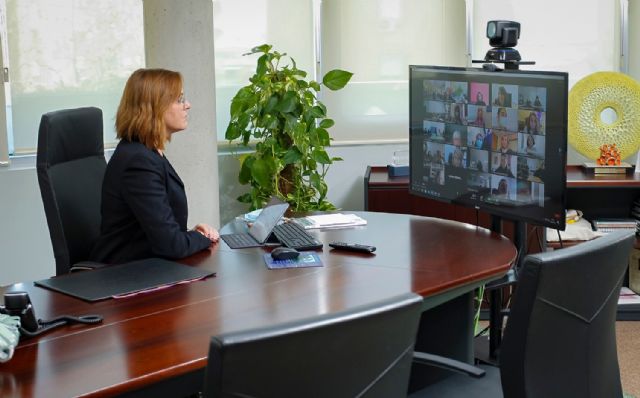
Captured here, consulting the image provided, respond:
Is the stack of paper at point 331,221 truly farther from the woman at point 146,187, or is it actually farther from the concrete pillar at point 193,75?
the concrete pillar at point 193,75

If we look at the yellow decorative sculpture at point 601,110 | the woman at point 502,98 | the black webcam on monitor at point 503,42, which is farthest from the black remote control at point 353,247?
the yellow decorative sculpture at point 601,110

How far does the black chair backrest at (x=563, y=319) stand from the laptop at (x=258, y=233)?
131 cm

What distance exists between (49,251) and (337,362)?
3752 mm

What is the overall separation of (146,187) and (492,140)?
1.29m

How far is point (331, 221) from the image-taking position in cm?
395

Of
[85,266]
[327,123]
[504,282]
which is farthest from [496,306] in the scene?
[327,123]

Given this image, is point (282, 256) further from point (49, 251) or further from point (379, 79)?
point (379, 79)

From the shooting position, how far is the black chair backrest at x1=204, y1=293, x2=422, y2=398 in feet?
5.67

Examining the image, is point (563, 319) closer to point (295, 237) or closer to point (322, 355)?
point (322, 355)

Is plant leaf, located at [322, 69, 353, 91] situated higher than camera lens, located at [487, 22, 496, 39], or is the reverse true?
camera lens, located at [487, 22, 496, 39]

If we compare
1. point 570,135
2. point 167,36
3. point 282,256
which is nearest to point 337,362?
point 282,256

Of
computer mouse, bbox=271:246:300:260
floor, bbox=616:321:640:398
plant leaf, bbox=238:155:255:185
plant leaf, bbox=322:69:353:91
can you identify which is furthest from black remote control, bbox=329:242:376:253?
plant leaf, bbox=322:69:353:91

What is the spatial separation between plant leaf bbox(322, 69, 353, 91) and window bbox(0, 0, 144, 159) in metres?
1.06

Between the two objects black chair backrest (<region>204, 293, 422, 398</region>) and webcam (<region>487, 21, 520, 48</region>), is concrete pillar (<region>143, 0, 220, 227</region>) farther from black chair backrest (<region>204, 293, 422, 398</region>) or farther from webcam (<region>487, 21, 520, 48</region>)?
black chair backrest (<region>204, 293, 422, 398</region>)
